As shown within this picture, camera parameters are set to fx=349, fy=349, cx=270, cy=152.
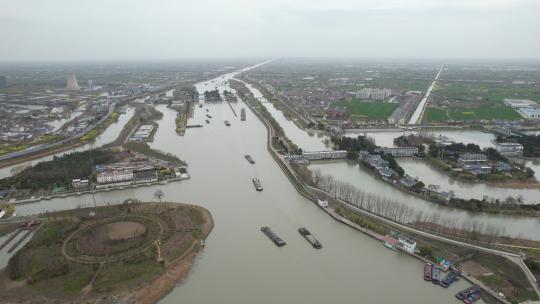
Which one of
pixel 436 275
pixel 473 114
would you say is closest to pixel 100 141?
pixel 436 275

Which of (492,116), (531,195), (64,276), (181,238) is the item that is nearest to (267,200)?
(181,238)

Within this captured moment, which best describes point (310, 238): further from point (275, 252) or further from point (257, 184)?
point (257, 184)

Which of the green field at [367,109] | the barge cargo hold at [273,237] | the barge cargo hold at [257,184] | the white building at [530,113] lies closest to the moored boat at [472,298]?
the barge cargo hold at [273,237]

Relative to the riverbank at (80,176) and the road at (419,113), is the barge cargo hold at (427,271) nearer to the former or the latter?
the riverbank at (80,176)

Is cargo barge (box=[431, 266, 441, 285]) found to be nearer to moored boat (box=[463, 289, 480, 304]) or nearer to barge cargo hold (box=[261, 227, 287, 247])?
moored boat (box=[463, 289, 480, 304])

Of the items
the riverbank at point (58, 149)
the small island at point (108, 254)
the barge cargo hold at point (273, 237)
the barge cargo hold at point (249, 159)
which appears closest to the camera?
the small island at point (108, 254)

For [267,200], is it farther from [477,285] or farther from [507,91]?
[507,91]
